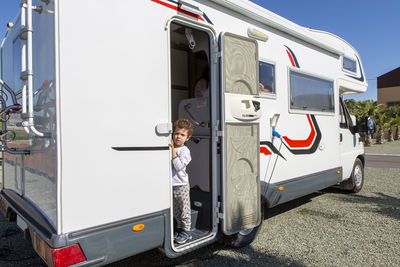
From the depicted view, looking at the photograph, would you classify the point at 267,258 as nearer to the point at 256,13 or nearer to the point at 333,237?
the point at 333,237

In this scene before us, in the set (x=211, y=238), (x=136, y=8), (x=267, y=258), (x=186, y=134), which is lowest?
(x=267, y=258)

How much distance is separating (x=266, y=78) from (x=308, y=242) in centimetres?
201

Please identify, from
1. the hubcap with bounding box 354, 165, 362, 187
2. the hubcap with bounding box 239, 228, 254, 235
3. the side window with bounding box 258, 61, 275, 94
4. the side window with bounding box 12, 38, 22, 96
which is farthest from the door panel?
the hubcap with bounding box 354, 165, 362, 187

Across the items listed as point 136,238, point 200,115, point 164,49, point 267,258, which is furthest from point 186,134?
point 267,258

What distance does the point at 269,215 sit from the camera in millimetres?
4660

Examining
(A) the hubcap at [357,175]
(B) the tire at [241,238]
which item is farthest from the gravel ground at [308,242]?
(A) the hubcap at [357,175]

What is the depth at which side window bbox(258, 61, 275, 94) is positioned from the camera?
3586 millimetres

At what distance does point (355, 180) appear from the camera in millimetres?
5848

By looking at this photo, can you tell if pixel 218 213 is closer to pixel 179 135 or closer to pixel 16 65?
pixel 179 135

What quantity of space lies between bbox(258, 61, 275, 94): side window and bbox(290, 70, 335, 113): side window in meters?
0.44

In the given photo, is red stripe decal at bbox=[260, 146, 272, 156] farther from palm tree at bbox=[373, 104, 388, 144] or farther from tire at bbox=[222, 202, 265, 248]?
palm tree at bbox=[373, 104, 388, 144]

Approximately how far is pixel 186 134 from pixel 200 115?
1.95 ft

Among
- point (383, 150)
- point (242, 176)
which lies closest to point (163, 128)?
point (242, 176)

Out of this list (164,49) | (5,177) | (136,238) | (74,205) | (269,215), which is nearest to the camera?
(74,205)
